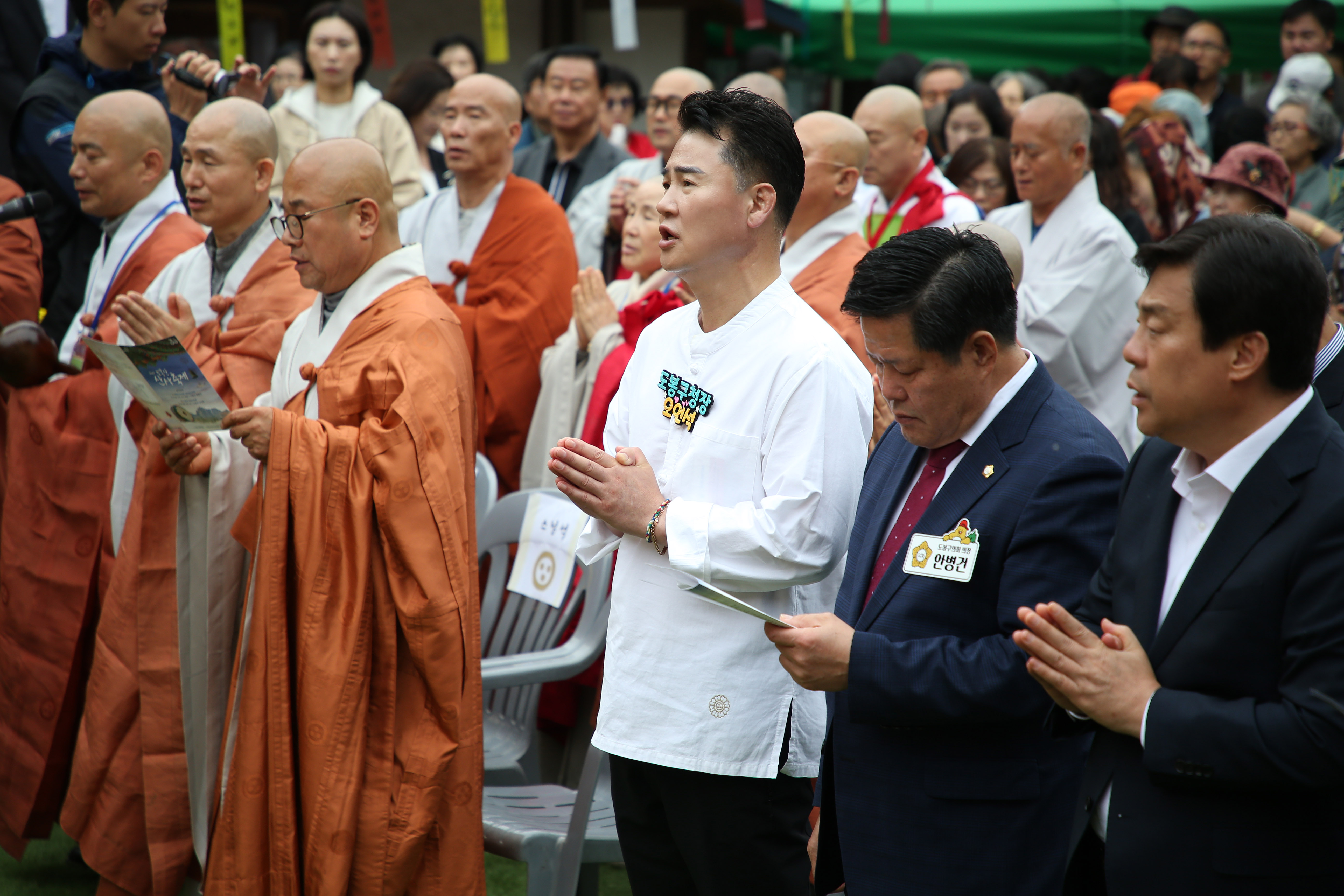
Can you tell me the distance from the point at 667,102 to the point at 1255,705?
4676 mm

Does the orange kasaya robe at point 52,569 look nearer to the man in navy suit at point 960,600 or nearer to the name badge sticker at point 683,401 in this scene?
the name badge sticker at point 683,401

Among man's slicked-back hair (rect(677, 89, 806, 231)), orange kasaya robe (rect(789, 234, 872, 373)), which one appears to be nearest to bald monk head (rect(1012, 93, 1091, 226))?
orange kasaya robe (rect(789, 234, 872, 373))

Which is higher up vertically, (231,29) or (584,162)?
(231,29)

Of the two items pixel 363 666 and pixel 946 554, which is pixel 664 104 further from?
pixel 946 554

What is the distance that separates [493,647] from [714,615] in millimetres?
1430

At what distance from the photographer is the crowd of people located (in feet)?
5.03

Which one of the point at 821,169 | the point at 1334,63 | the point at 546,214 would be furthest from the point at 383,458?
the point at 1334,63

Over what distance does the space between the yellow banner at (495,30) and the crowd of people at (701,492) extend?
201 centimetres

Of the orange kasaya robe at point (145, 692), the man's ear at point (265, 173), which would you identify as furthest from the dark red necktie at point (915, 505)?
the man's ear at point (265, 173)

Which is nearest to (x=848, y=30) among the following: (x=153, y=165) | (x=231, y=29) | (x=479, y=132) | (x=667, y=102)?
(x=667, y=102)

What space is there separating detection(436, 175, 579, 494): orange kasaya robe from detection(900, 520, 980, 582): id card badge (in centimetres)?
258

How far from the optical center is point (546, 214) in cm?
462

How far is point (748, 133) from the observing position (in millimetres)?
2150

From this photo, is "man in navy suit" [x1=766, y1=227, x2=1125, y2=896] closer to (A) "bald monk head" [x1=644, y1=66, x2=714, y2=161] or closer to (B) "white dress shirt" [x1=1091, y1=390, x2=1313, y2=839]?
(B) "white dress shirt" [x1=1091, y1=390, x2=1313, y2=839]
